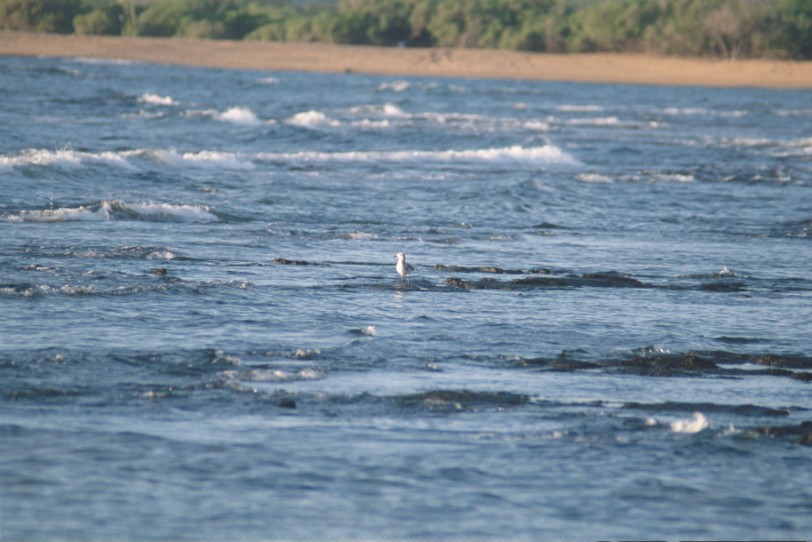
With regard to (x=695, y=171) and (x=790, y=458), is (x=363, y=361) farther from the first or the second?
(x=695, y=171)

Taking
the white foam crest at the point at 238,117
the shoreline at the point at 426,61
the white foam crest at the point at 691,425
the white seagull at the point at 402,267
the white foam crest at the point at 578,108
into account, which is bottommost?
the white foam crest at the point at 691,425

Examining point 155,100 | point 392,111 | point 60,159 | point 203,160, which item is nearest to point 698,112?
point 392,111

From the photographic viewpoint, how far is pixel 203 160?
22312mm

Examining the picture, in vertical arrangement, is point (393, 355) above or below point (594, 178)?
below

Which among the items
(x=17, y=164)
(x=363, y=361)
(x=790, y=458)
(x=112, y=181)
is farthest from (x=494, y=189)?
(x=790, y=458)

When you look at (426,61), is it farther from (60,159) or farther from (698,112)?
(60,159)

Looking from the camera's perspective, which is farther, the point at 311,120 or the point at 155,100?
the point at 155,100

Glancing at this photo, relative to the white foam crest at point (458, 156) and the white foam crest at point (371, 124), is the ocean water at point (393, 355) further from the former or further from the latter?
the white foam crest at point (371, 124)

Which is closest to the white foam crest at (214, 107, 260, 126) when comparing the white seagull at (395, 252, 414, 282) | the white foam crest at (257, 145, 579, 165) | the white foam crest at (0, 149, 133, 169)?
the white foam crest at (257, 145, 579, 165)

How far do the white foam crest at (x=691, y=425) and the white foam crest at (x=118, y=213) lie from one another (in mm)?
9437

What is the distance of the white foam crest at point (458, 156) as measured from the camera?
24406 mm

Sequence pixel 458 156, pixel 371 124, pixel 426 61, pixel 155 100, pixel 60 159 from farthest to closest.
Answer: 1. pixel 426 61
2. pixel 155 100
3. pixel 371 124
4. pixel 458 156
5. pixel 60 159

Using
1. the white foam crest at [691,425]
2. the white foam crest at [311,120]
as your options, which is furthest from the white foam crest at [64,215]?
the white foam crest at [311,120]

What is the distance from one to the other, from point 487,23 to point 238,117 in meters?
44.8
